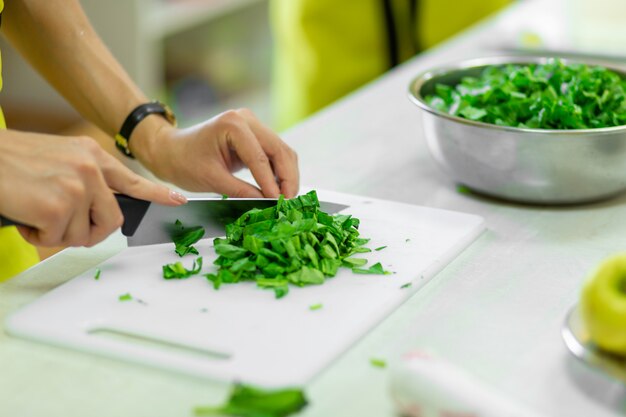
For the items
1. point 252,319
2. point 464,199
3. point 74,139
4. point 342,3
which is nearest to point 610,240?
point 464,199

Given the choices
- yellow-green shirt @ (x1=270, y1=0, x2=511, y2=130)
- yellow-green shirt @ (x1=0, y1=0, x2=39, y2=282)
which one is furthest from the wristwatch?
yellow-green shirt @ (x1=270, y1=0, x2=511, y2=130)

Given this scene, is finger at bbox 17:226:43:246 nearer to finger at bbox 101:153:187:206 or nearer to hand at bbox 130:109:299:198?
finger at bbox 101:153:187:206

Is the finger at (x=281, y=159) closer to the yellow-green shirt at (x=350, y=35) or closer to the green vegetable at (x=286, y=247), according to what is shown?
the green vegetable at (x=286, y=247)

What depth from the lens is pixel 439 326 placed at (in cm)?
89

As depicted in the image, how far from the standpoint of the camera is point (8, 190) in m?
0.88

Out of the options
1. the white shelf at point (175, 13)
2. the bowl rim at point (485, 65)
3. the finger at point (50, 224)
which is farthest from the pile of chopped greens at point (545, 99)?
the white shelf at point (175, 13)

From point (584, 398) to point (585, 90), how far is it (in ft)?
1.84

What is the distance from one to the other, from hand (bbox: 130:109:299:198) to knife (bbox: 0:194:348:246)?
0.07m

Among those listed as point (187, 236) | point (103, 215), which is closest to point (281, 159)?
point (187, 236)

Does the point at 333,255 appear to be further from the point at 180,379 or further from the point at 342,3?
the point at 342,3

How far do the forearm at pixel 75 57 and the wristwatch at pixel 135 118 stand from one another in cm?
1

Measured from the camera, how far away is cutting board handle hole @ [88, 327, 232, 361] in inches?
32.9

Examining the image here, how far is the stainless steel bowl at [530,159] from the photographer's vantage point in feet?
3.63

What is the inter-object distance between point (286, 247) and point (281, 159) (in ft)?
0.75
